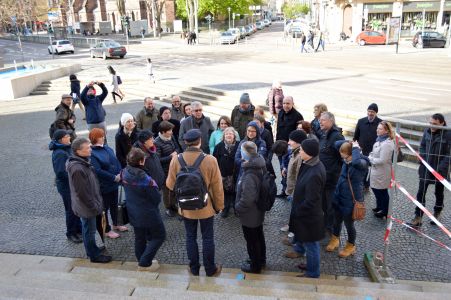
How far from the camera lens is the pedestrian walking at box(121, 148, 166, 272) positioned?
14.6 ft

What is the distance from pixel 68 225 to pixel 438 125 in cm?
566

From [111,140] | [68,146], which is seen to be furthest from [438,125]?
[111,140]

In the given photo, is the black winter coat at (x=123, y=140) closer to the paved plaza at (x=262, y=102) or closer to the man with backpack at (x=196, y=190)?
the paved plaza at (x=262, y=102)

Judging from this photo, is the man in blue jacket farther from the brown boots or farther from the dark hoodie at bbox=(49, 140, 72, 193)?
the brown boots

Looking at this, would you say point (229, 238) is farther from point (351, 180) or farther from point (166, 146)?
point (351, 180)

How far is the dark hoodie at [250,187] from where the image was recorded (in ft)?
14.7

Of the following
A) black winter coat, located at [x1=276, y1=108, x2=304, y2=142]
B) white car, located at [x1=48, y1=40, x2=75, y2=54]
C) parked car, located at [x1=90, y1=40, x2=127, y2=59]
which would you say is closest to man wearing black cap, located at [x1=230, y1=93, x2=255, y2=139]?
black winter coat, located at [x1=276, y1=108, x2=304, y2=142]

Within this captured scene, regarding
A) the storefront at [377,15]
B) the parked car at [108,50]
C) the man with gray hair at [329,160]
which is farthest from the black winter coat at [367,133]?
the storefront at [377,15]

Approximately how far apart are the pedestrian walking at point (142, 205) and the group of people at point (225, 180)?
12 millimetres

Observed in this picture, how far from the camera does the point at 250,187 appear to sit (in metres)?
4.48

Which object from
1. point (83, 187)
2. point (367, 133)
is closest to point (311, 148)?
point (83, 187)

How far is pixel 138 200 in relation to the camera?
4.55 meters

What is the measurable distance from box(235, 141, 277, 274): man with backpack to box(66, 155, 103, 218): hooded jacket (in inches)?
71.2

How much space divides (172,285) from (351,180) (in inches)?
103
